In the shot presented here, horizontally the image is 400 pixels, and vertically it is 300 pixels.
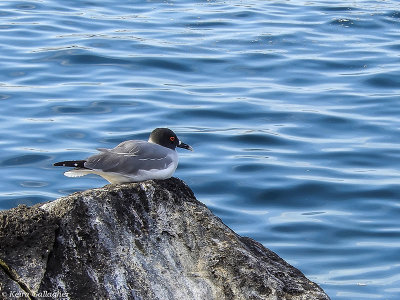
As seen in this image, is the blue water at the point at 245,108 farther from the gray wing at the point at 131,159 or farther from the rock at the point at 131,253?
the rock at the point at 131,253

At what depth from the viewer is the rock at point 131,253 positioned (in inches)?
183

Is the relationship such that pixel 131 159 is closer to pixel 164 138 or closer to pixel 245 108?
pixel 164 138

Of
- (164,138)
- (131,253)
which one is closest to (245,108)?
(164,138)

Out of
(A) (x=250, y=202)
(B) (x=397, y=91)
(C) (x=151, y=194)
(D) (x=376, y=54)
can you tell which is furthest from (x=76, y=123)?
(C) (x=151, y=194)

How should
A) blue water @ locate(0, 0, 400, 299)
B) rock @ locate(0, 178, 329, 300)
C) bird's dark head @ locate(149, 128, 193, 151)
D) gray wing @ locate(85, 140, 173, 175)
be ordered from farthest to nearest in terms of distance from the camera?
blue water @ locate(0, 0, 400, 299) < bird's dark head @ locate(149, 128, 193, 151) < gray wing @ locate(85, 140, 173, 175) < rock @ locate(0, 178, 329, 300)

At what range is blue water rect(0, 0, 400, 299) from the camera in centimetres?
966

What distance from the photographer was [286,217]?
9836 mm

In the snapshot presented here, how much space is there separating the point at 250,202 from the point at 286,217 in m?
0.49

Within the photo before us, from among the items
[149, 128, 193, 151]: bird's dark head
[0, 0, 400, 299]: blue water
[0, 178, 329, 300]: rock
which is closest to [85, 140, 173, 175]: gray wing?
[149, 128, 193, 151]: bird's dark head

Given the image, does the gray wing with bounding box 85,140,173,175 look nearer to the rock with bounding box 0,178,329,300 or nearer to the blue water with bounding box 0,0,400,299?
the rock with bounding box 0,178,329,300

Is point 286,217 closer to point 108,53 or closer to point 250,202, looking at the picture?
point 250,202

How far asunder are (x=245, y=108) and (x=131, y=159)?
22.8ft

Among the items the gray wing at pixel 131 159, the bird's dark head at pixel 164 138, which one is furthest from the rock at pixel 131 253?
the bird's dark head at pixel 164 138

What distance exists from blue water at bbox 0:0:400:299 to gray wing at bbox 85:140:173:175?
259 cm
